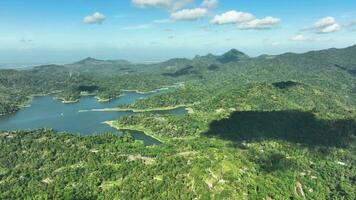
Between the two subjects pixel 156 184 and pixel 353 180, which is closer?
pixel 156 184

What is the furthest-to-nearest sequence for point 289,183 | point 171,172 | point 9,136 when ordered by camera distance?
point 9,136 < point 289,183 < point 171,172

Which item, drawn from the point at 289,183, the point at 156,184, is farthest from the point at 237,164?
the point at 156,184

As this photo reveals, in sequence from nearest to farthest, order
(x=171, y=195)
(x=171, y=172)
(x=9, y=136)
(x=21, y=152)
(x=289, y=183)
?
(x=171, y=195) < (x=171, y=172) < (x=289, y=183) < (x=21, y=152) < (x=9, y=136)

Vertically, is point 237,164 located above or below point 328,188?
above

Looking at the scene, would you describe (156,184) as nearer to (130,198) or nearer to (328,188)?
(130,198)

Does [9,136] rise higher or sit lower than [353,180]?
higher

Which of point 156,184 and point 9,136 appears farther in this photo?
point 9,136

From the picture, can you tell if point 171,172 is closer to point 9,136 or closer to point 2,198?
point 2,198

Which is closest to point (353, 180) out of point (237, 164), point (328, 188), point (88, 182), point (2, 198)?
point (328, 188)

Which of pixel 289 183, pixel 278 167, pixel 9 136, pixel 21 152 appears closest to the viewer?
pixel 289 183

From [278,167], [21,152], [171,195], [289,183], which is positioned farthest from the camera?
[21,152]
